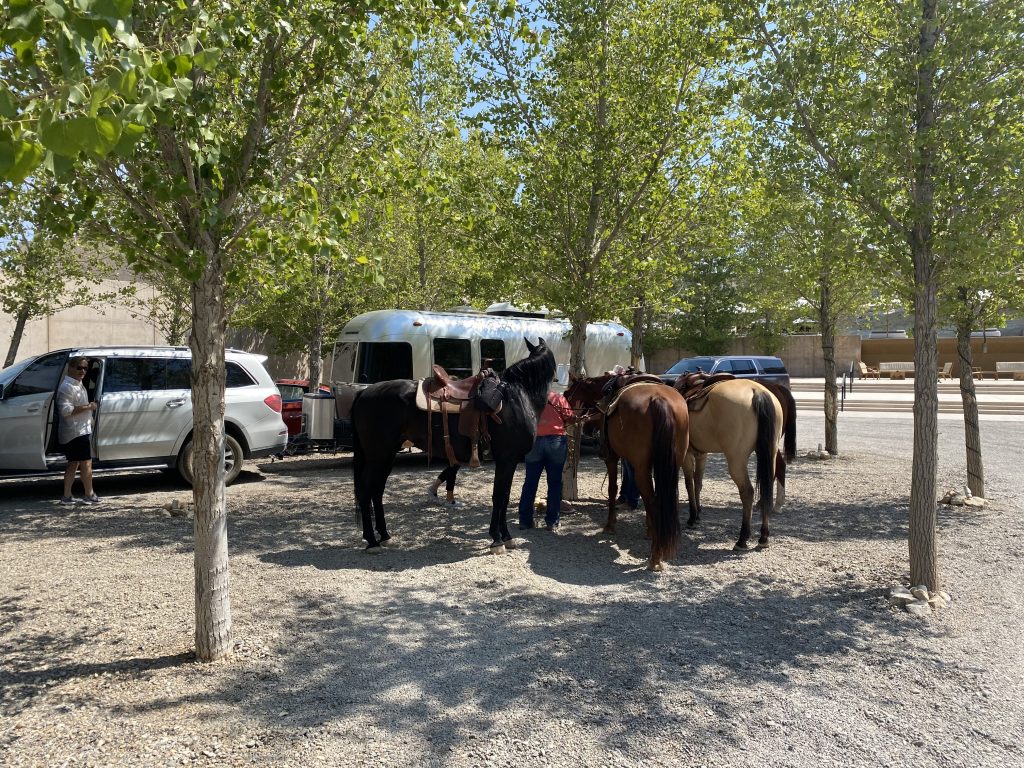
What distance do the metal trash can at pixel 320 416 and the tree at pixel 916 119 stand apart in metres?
9.16

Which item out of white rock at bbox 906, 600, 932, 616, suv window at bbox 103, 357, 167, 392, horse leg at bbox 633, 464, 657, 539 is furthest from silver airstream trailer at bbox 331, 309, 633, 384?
white rock at bbox 906, 600, 932, 616

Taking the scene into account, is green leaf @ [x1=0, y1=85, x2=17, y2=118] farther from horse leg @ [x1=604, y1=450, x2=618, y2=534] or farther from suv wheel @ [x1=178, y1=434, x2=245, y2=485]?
suv wheel @ [x1=178, y1=434, x2=245, y2=485]

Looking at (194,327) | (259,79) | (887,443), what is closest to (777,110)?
(259,79)

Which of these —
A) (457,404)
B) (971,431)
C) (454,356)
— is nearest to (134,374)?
(457,404)

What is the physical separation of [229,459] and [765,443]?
7.61 meters

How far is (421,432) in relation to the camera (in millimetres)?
7000

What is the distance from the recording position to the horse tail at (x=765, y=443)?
22.5ft

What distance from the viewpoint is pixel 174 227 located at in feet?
13.8

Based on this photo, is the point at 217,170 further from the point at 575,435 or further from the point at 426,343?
the point at 426,343

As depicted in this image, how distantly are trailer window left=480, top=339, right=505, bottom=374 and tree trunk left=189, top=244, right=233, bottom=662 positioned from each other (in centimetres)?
987

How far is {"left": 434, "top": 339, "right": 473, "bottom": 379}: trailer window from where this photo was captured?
1337 cm

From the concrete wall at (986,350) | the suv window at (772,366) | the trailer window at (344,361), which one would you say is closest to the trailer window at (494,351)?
the trailer window at (344,361)

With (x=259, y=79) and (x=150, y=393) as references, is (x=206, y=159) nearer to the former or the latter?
(x=259, y=79)

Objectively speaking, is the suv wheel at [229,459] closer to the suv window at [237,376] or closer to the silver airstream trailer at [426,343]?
the suv window at [237,376]
